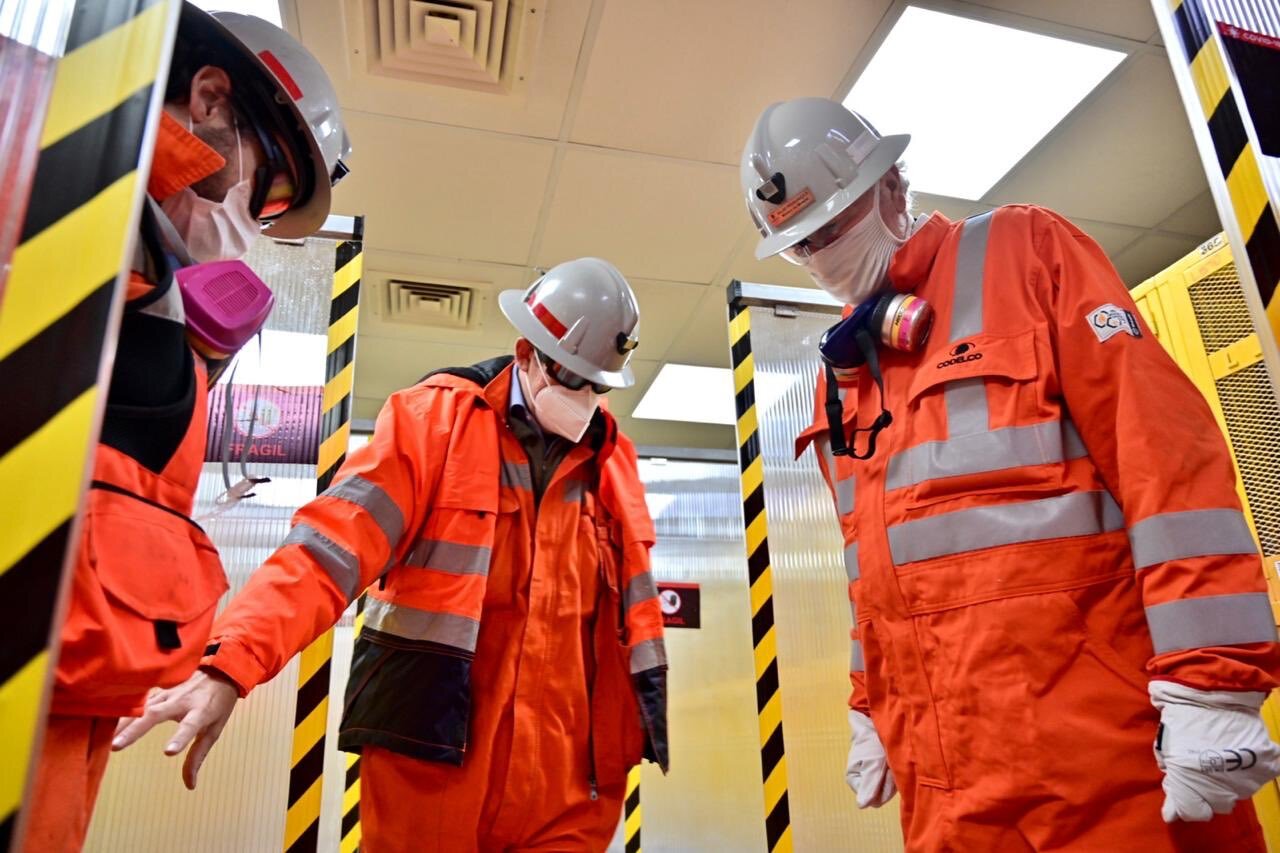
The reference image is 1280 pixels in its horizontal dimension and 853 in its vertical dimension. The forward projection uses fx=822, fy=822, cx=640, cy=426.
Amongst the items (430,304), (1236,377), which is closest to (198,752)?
(1236,377)

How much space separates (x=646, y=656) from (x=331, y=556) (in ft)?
2.59

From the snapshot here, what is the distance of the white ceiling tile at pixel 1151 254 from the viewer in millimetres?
4535

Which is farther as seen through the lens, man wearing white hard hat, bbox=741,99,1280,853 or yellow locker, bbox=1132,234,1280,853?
yellow locker, bbox=1132,234,1280,853

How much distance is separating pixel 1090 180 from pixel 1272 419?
7.04ft

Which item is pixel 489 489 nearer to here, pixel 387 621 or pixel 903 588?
pixel 387 621

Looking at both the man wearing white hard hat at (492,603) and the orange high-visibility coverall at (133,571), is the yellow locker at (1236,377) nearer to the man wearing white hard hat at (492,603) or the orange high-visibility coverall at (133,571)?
the man wearing white hard hat at (492,603)

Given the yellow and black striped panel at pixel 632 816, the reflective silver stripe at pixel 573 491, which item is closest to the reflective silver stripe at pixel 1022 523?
the reflective silver stripe at pixel 573 491

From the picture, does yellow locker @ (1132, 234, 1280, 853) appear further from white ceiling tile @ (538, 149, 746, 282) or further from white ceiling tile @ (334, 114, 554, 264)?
white ceiling tile @ (334, 114, 554, 264)

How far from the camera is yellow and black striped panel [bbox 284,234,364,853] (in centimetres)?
218

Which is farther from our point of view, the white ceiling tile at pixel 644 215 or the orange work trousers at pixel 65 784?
the white ceiling tile at pixel 644 215

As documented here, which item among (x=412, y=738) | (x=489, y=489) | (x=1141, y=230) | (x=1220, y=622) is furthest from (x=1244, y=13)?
(x=1141, y=230)

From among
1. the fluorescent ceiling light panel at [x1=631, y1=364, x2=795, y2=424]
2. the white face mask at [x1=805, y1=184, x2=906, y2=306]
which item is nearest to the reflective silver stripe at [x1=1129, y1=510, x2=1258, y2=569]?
the white face mask at [x1=805, y1=184, x2=906, y2=306]

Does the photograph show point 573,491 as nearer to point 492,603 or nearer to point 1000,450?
point 492,603

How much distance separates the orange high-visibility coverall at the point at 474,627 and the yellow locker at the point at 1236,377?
1.70m
